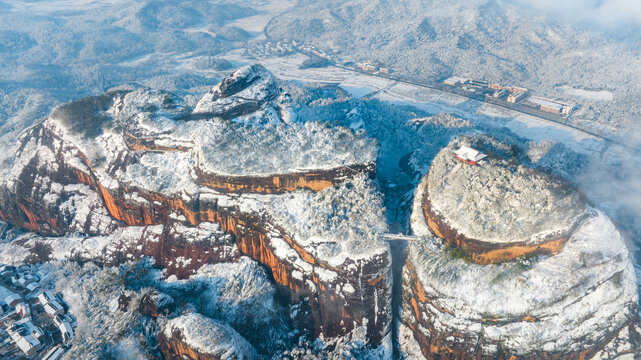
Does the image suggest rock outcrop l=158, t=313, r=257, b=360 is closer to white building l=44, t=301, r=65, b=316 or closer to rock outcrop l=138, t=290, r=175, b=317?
rock outcrop l=138, t=290, r=175, b=317

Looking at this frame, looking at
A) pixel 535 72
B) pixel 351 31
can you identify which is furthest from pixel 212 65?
pixel 535 72

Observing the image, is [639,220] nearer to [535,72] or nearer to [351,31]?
[535,72]

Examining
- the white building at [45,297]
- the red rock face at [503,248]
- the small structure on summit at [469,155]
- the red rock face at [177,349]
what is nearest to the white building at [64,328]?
the white building at [45,297]

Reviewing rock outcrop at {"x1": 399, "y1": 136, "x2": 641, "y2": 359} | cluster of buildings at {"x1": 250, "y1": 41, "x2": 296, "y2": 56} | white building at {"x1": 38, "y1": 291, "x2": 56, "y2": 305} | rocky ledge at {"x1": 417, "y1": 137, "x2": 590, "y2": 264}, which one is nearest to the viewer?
rock outcrop at {"x1": 399, "y1": 136, "x2": 641, "y2": 359}

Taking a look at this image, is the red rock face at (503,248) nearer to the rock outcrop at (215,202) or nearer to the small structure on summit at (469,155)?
the rock outcrop at (215,202)

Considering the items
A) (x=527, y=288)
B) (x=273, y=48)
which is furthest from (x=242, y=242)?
(x=273, y=48)

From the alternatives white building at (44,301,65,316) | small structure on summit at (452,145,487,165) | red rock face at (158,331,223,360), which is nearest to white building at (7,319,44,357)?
white building at (44,301,65,316)
